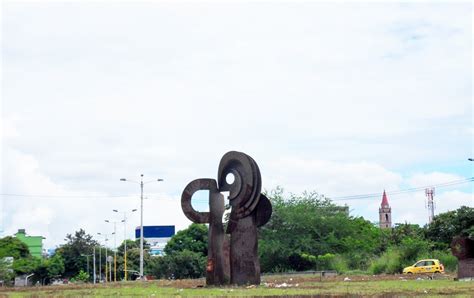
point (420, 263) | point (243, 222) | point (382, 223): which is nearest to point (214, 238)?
point (243, 222)

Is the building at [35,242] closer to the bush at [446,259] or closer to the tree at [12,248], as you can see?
the tree at [12,248]

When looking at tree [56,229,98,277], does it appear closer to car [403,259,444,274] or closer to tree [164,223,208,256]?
tree [164,223,208,256]

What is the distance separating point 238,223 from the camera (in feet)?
106

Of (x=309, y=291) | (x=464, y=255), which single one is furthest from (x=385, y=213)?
(x=309, y=291)

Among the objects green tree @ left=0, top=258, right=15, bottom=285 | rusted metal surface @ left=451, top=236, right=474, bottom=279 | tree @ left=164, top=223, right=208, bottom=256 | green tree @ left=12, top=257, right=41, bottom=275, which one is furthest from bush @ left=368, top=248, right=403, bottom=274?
green tree @ left=12, top=257, right=41, bottom=275

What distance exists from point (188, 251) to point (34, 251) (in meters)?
43.9

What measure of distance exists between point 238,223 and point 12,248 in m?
79.3

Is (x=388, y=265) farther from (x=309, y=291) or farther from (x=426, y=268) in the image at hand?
(x=309, y=291)

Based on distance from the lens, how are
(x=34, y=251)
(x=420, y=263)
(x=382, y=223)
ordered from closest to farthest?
(x=420, y=263) → (x=34, y=251) → (x=382, y=223)

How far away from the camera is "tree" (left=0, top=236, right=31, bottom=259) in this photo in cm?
10332

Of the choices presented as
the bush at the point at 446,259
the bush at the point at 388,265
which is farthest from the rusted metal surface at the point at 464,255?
the bush at the point at 388,265

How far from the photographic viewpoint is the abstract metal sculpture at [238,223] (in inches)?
1265

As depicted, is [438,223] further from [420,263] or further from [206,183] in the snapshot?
[206,183]

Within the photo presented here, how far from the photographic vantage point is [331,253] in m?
69.9
